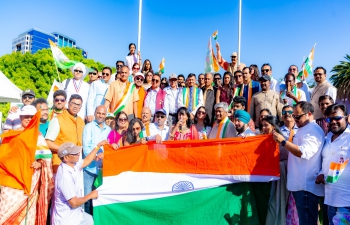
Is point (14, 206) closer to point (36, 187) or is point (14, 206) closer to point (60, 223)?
point (36, 187)

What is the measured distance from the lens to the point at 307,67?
8.77 m

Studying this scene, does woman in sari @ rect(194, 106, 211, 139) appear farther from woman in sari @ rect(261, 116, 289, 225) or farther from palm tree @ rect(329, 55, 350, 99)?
palm tree @ rect(329, 55, 350, 99)

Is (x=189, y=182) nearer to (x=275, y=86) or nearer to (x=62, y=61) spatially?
(x=275, y=86)

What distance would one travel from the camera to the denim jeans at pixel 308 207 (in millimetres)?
3963

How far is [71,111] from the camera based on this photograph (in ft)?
18.2

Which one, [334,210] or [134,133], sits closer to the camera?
[334,210]

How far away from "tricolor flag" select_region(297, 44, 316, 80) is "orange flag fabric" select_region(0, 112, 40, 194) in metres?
6.80

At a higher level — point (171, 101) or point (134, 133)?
point (171, 101)

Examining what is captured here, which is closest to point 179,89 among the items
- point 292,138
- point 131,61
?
point 131,61

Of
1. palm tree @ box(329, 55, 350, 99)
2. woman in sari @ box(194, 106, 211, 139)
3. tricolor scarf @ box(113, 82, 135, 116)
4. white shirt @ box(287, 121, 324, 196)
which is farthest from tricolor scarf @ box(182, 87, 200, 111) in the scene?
palm tree @ box(329, 55, 350, 99)

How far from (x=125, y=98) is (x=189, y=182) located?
3.22m

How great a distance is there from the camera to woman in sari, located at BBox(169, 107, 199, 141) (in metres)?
5.83

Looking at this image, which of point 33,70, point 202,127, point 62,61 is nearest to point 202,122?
point 202,127

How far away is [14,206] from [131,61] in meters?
6.55
